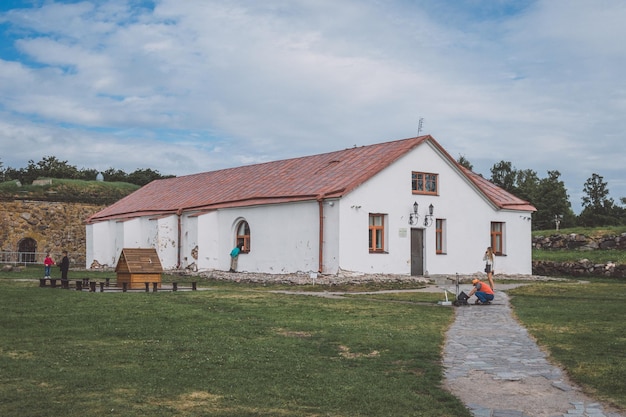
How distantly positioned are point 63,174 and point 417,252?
34.7 m

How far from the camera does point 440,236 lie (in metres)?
30.9

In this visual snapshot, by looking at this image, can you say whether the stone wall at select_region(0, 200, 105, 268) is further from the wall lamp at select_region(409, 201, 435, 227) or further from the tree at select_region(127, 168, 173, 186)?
the wall lamp at select_region(409, 201, 435, 227)

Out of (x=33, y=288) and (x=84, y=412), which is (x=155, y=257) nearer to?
(x=33, y=288)

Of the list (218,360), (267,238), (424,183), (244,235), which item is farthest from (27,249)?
(218,360)

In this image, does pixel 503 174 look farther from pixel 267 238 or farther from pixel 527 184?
pixel 267 238

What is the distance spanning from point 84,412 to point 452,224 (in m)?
25.7

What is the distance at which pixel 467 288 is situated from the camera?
945 inches

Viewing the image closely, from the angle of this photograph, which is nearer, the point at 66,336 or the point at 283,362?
the point at 283,362

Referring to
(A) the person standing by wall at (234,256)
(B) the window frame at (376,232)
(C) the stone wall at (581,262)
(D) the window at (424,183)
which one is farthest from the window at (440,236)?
(A) the person standing by wall at (234,256)

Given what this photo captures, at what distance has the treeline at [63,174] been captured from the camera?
5347 cm

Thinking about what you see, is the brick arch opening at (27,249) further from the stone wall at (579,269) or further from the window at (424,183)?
the stone wall at (579,269)

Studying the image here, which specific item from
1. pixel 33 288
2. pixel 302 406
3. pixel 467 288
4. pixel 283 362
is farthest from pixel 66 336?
pixel 467 288

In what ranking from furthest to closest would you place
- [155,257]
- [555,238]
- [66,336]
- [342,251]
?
[555,238] → [342,251] → [155,257] → [66,336]

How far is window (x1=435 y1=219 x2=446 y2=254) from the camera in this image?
30769mm
